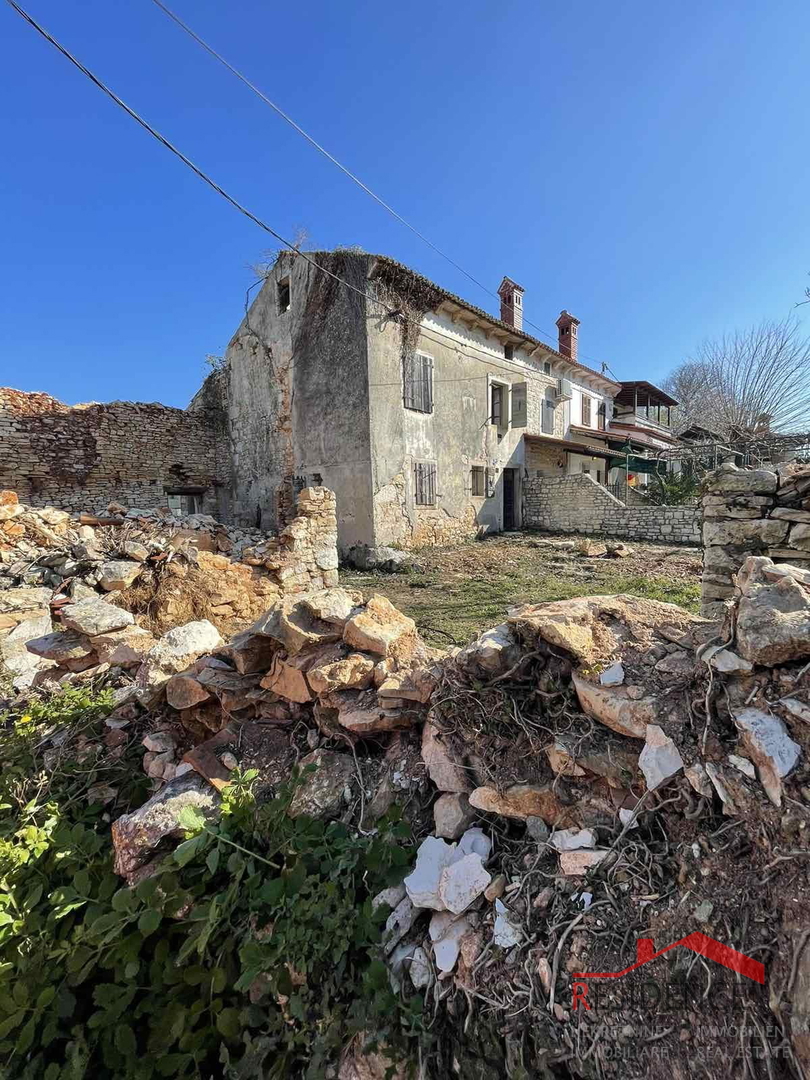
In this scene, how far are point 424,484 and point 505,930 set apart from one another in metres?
11.6

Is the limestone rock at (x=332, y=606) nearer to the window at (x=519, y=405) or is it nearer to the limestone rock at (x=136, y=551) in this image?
the limestone rock at (x=136, y=551)

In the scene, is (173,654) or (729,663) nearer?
(729,663)

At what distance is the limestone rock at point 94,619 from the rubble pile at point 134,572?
0.58 metres

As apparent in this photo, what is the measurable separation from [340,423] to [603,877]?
36.6 feet

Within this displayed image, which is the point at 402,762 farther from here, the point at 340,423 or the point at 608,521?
the point at 608,521

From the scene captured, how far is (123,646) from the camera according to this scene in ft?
11.6

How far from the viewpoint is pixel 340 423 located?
38.0ft

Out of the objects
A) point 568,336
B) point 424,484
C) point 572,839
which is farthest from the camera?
point 568,336

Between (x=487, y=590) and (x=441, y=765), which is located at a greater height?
(x=441, y=765)

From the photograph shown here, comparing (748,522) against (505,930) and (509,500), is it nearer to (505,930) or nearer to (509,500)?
(505,930)

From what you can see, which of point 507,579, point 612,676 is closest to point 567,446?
point 507,579

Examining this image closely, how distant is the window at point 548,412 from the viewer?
17.4 meters

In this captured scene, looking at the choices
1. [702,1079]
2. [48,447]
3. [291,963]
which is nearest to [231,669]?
[291,963]

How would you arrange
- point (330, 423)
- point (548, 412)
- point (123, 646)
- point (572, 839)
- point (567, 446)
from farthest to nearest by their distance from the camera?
1. point (548, 412)
2. point (567, 446)
3. point (330, 423)
4. point (123, 646)
5. point (572, 839)
